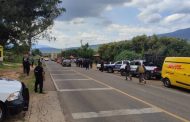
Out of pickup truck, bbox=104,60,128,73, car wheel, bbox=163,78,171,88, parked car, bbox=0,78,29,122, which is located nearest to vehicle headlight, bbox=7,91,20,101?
parked car, bbox=0,78,29,122

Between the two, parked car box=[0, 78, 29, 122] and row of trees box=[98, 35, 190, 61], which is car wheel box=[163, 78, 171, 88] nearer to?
parked car box=[0, 78, 29, 122]

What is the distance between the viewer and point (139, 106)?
1616 cm

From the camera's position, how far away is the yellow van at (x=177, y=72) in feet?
81.3

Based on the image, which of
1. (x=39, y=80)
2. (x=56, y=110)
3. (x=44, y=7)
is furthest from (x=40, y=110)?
(x=44, y=7)

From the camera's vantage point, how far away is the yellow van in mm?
24766

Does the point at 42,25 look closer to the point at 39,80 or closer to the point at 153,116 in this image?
the point at 39,80

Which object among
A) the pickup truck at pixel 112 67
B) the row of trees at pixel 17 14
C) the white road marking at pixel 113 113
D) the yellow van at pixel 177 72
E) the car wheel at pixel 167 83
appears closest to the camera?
the white road marking at pixel 113 113

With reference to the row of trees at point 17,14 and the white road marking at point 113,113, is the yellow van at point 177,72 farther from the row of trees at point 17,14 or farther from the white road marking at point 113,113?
the row of trees at point 17,14

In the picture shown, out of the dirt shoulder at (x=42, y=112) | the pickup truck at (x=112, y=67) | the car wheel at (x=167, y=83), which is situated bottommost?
the dirt shoulder at (x=42, y=112)

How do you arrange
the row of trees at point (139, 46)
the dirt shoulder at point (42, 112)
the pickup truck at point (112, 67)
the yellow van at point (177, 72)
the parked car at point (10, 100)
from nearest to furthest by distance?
1. the parked car at point (10, 100)
2. the dirt shoulder at point (42, 112)
3. the yellow van at point (177, 72)
4. the pickup truck at point (112, 67)
5. the row of trees at point (139, 46)

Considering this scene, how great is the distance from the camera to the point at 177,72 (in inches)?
1020

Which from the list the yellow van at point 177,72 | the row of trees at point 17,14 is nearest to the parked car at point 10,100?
the yellow van at point 177,72

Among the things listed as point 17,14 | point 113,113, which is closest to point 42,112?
point 113,113

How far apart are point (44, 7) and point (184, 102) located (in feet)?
100
